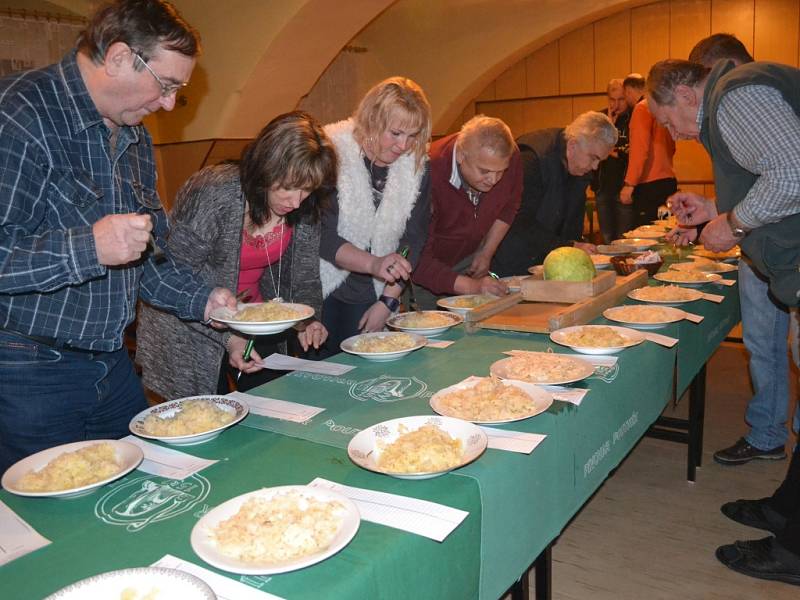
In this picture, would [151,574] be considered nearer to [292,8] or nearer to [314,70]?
[292,8]

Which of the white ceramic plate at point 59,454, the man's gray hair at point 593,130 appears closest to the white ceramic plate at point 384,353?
the white ceramic plate at point 59,454

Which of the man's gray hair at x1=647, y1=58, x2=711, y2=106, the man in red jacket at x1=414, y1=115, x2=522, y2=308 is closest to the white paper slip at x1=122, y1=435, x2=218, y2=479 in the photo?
the man in red jacket at x1=414, y1=115, x2=522, y2=308

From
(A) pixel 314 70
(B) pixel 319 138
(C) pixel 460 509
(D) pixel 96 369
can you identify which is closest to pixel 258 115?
(A) pixel 314 70

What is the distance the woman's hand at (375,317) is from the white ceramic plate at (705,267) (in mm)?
1521

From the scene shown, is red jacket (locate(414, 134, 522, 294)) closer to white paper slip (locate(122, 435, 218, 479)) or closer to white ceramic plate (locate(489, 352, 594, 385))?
white ceramic plate (locate(489, 352, 594, 385))

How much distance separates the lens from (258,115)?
6.37 meters

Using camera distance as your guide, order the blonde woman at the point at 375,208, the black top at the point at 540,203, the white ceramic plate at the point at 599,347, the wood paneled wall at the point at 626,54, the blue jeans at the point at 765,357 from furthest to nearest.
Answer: the wood paneled wall at the point at 626,54, the black top at the point at 540,203, the blue jeans at the point at 765,357, the blonde woman at the point at 375,208, the white ceramic plate at the point at 599,347

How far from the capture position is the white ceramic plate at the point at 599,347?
6.48 feet

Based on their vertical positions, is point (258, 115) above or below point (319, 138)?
above

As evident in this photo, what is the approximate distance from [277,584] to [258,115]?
5.95 meters

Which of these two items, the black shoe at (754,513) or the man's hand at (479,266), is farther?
the man's hand at (479,266)

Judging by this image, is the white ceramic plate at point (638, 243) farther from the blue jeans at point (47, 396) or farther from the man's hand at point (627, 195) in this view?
the blue jeans at point (47, 396)

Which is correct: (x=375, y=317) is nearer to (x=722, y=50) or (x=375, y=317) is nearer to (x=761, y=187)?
(x=761, y=187)

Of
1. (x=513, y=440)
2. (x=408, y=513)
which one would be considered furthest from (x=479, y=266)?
(x=408, y=513)
